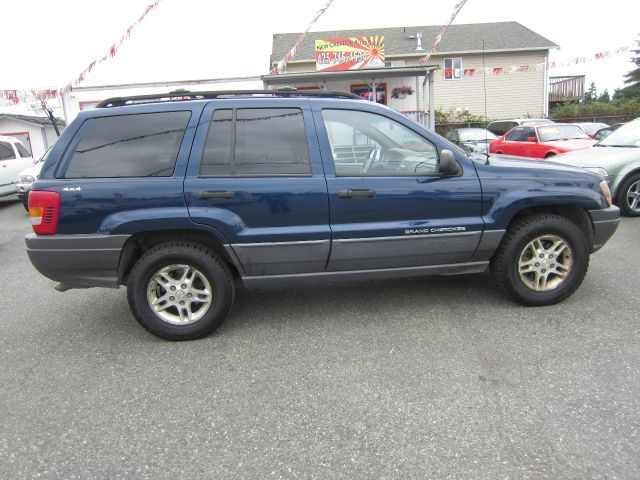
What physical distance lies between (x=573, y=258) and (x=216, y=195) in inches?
117

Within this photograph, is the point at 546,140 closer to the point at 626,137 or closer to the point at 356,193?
the point at 626,137

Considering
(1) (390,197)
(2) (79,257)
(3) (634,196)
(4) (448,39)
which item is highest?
(4) (448,39)

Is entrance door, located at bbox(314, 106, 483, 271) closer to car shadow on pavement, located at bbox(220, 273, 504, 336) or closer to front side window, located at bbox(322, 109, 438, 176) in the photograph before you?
front side window, located at bbox(322, 109, 438, 176)

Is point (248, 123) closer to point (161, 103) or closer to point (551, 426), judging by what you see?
point (161, 103)

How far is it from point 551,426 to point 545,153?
32.5ft

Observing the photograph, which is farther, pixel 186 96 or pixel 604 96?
pixel 604 96

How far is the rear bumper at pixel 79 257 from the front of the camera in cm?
352

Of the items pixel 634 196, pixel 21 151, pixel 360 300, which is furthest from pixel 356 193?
pixel 21 151

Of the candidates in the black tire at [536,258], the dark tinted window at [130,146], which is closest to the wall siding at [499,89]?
the black tire at [536,258]

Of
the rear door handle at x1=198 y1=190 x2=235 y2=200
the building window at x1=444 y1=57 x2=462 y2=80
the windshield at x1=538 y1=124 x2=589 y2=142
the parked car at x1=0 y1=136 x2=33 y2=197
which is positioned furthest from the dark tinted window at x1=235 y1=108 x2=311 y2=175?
the building window at x1=444 y1=57 x2=462 y2=80

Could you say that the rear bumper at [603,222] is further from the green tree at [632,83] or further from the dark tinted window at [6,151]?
the green tree at [632,83]

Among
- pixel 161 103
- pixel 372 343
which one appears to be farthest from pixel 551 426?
pixel 161 103

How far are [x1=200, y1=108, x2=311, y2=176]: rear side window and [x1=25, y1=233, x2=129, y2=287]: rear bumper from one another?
0.89 m

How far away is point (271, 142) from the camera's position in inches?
146
